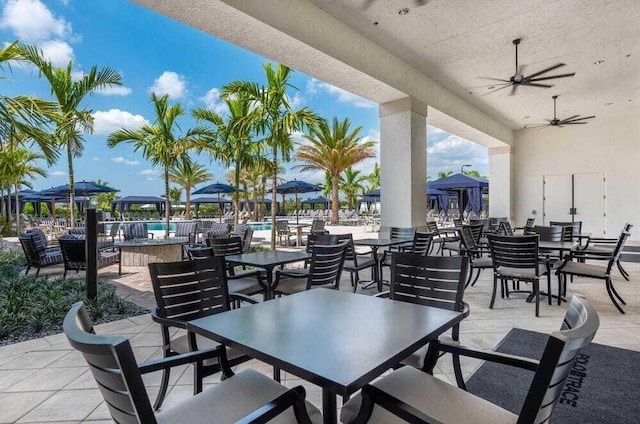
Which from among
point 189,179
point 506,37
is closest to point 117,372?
point 506,37

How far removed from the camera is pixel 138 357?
2887 millimetres

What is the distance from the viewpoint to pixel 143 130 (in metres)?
9.56

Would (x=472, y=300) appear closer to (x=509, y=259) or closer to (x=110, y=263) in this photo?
(x=509, y=259)

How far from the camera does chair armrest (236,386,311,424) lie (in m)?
1.07

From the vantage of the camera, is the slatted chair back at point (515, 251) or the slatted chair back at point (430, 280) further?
the slatted chair back at point (515, 251)

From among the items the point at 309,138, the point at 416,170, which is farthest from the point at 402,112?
the point at 309,138

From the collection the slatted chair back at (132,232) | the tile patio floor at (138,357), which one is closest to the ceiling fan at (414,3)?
the tile patio floor at (138,357)

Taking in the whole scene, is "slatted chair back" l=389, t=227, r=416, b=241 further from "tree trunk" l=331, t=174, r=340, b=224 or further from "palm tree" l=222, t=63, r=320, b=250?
"tree trunk" l=331, t=174, r=340, b=224

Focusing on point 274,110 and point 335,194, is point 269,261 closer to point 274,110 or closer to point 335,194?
point 274,110

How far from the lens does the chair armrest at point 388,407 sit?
1.11 meters

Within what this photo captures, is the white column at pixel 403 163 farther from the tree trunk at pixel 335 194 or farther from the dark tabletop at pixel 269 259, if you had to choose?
the tree trunk at pixel 335 194

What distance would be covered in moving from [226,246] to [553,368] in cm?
390

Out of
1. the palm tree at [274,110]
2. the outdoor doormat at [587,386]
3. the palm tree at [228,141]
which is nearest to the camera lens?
the outdoor doormat at [587,386]

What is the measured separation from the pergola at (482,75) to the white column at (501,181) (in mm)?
35
